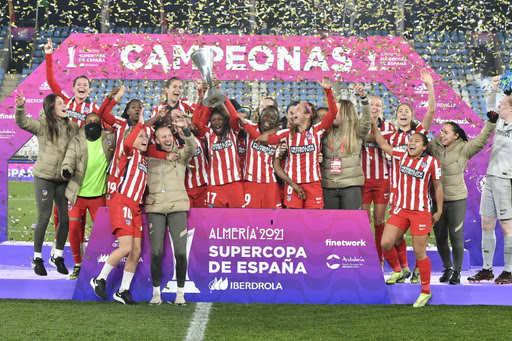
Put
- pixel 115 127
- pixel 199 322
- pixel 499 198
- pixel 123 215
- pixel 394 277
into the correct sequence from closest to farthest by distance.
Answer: pixel 199 322
pixel 123 215
pixel 394 277
pixel 499 198
pixel 115 127

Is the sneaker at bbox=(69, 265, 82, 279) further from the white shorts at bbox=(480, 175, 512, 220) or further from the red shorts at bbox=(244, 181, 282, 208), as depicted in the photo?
the white shorts at bbox=(480, 175, 512, 220)

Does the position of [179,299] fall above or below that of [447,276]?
below

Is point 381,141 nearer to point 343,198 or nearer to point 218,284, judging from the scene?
point 343,198

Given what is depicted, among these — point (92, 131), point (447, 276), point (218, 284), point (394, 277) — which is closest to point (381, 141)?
point (394, 277)

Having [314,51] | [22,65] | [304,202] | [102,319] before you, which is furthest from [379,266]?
[22,65]

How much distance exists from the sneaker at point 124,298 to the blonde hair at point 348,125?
2318mm

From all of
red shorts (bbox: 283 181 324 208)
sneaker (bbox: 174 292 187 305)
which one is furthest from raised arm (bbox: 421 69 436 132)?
sneaker (bbox: 174 292 187 305)

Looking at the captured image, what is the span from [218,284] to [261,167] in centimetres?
118

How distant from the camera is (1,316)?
459 centimetres

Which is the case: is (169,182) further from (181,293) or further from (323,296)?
(323,296)

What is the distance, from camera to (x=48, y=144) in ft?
18.4

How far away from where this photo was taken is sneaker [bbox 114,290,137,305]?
5125mm

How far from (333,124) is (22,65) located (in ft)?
62.3

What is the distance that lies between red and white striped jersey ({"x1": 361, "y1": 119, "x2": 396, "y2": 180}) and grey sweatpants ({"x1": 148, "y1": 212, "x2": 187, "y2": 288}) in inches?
76.3
